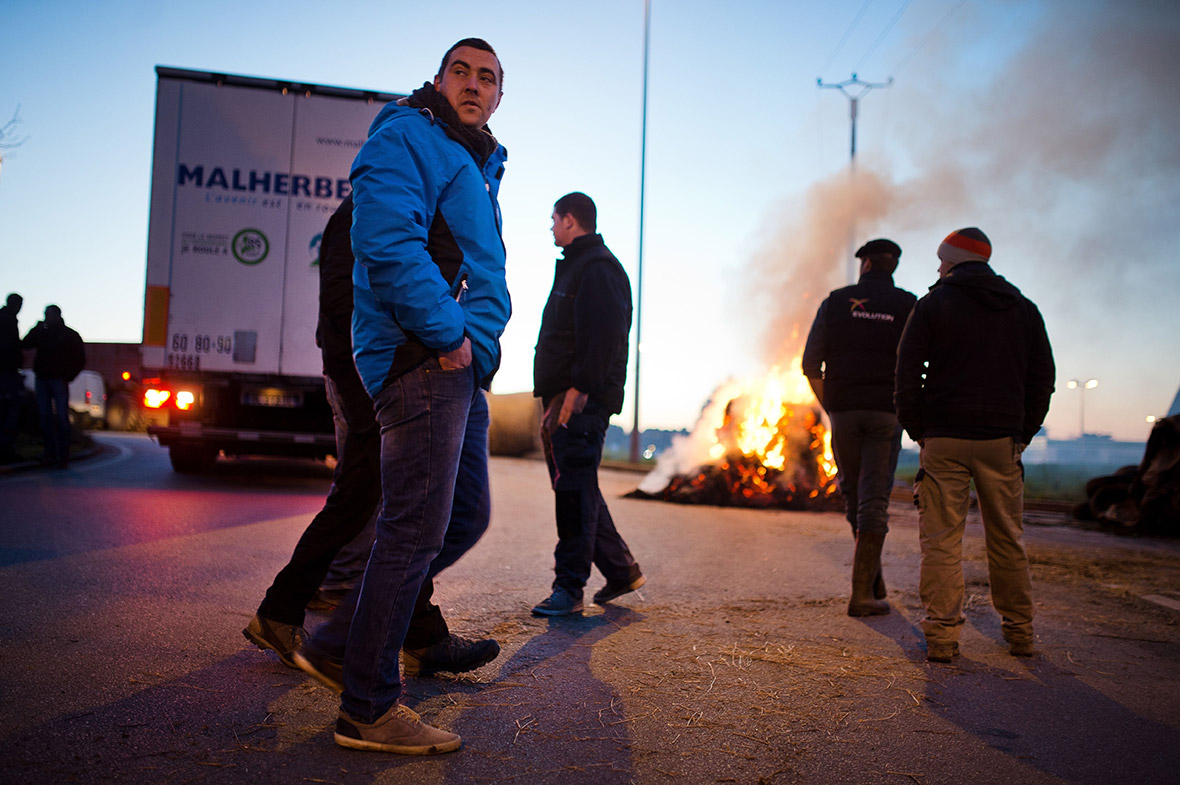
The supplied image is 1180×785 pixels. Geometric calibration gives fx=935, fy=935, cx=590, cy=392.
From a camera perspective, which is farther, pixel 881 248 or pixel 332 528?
pixel 881 248

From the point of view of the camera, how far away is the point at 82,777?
96.3 inches

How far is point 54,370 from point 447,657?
11.1 meters

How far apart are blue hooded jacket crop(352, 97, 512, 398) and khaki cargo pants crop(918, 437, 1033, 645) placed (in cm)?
256

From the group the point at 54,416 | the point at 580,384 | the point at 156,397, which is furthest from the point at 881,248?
the point at 54,416

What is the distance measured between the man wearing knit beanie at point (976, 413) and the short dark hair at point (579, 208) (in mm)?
1843

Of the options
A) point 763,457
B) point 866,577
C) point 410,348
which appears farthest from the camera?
point 763,457

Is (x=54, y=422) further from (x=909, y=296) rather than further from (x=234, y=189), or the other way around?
(x=909, y=296)

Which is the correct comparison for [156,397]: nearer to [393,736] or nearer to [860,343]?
[860,343]

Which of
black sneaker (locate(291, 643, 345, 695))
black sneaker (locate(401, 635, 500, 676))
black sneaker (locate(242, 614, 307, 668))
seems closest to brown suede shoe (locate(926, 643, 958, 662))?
black sneaker (locate(401, 635, 500, 676))

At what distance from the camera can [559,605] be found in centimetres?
498

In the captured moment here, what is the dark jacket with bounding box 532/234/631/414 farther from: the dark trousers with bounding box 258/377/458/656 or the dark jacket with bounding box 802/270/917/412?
the dark trousers with bounding box 258/377/458/656

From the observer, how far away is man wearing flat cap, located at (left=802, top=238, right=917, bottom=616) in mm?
5273

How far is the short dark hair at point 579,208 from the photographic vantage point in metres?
5.29

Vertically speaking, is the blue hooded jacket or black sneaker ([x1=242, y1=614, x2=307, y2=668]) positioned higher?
the blue hooded jacket
